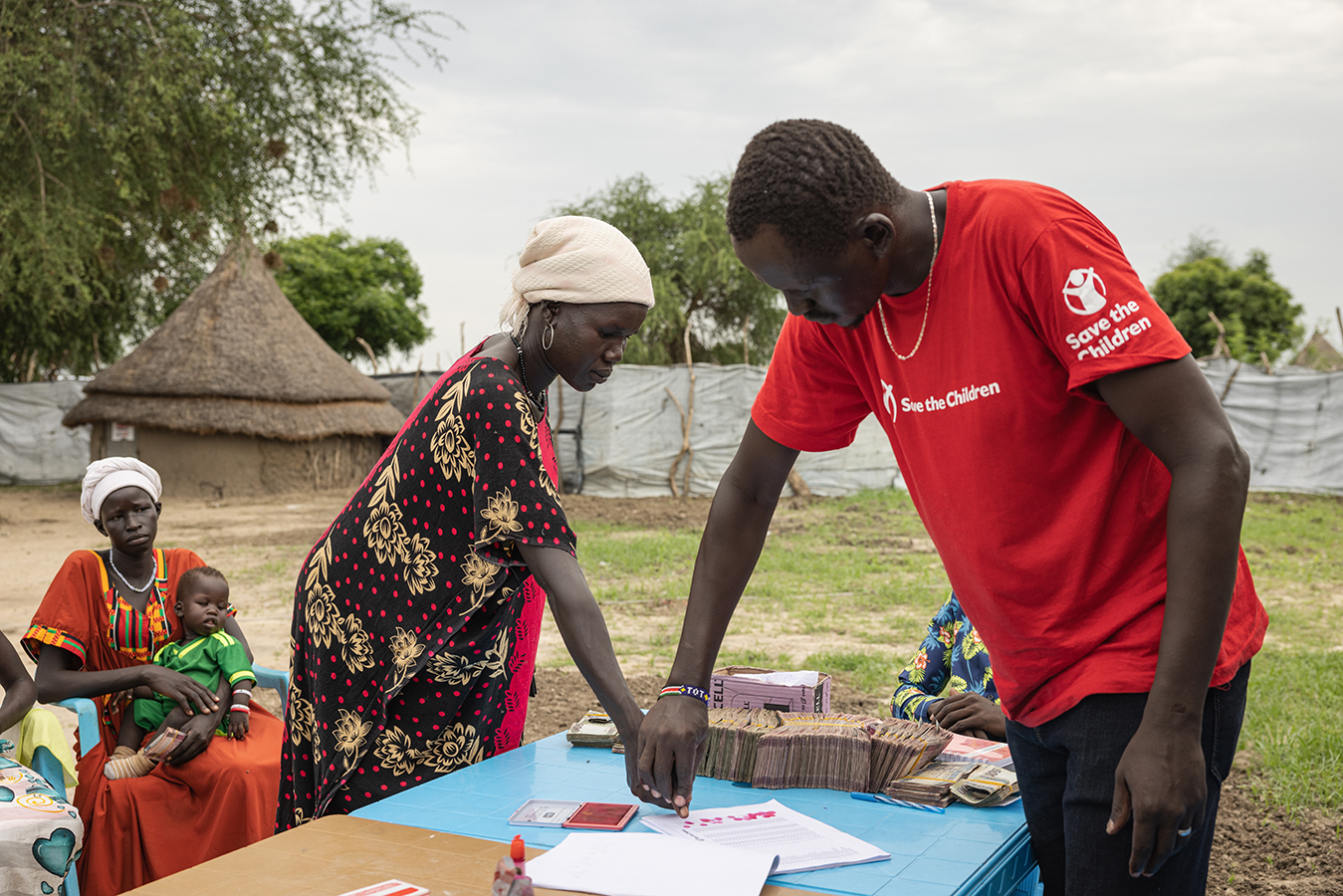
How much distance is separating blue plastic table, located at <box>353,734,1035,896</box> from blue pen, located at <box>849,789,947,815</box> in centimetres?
2

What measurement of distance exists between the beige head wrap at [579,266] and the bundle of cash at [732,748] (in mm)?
914

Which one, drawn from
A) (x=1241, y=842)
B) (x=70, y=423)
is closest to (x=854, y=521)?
(x=1241, y=842)

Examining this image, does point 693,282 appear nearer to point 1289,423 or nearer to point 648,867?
point 1289,423

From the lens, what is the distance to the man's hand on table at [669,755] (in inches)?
75.6

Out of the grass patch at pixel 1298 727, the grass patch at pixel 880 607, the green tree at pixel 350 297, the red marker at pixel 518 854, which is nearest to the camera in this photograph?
the red marker at pixel 518 854

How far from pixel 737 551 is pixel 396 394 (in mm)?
19854

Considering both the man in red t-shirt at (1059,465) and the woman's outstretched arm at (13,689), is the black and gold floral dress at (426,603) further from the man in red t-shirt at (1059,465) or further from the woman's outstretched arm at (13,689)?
the woman's outstretched arm at (13,689)

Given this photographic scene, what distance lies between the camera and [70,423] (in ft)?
61.4

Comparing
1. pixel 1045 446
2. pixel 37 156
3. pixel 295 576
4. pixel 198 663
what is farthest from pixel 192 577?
pixel 37 156

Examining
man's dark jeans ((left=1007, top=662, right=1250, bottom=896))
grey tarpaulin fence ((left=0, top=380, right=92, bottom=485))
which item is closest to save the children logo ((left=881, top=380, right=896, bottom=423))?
man's dark jeans ((left=1007, top=662, right=1250, bottom=896))

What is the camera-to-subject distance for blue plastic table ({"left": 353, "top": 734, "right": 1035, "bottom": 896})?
5.59 feet

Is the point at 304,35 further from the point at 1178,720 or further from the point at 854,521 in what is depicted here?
the point at 1178,720

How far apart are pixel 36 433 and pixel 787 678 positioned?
22.9 meters

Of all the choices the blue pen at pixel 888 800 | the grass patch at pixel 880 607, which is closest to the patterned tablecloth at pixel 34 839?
the blue pen at pixel 888 800
